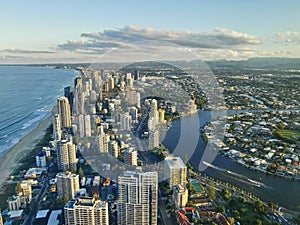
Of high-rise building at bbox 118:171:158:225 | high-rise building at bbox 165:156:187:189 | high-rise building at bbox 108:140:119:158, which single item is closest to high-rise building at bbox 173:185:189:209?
high-rise building at bbox 165:156:187:189

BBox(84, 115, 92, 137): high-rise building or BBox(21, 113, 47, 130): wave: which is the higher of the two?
BBox(84, 115, 92, 137): high-rise building

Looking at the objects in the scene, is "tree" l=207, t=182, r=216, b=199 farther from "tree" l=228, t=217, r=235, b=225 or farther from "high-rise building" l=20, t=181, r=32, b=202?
"high-rise building" l=20, t=181, r=32, b=202

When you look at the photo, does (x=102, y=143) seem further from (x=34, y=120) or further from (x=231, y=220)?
(x=34, y=120)

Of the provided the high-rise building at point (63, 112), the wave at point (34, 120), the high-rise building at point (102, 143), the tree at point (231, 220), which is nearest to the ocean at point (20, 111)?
the wave at point (34, 120)

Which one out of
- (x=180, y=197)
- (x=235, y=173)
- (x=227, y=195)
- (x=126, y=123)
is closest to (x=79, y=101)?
(x=126, y=123)

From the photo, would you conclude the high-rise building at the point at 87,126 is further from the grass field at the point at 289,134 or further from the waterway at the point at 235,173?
the grass field at the point at 289,134

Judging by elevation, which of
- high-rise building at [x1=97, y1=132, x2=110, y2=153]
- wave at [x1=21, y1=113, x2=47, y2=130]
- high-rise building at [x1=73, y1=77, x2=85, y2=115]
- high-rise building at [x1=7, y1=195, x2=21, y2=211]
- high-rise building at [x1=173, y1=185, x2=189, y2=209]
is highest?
high-rise building at [x1=73, y1=77, x2=85, y2=115]

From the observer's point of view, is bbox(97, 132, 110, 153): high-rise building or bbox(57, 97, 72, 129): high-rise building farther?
bbox(57, 97, 72, 129): high-rise building

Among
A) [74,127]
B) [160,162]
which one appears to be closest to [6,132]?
[74,127]
